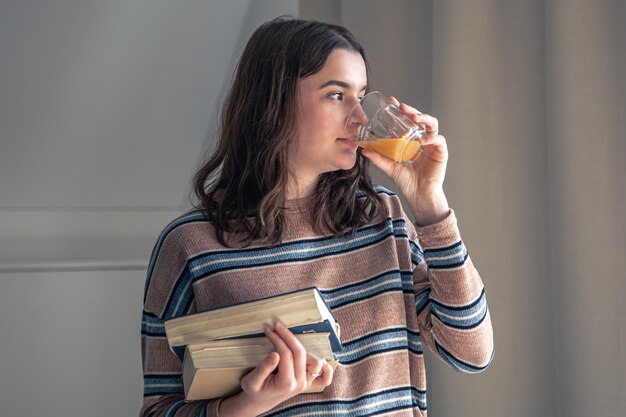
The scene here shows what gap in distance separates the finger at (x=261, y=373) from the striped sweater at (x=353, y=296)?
183 mm

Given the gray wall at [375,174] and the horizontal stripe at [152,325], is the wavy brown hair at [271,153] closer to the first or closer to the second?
the horizontal stripe at [152,325]

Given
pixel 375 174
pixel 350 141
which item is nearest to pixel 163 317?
pixel 350 141

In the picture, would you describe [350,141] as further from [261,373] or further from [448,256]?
[261,373]

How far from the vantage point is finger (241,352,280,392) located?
930 millimetres

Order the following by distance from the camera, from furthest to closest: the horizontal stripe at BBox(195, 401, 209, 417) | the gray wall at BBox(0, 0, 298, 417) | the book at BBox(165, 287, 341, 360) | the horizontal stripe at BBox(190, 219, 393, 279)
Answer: the gray wall at BBox(0, 0, 298, 417), the horizontal stripe at BBox(190, 219, 393, 279), the horizontal stripe at BBox(195, 401, 209, 417), the book at BBox(165, 287, 341, 360)

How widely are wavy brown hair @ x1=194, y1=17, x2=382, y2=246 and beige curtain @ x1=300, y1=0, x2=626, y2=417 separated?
37 cm

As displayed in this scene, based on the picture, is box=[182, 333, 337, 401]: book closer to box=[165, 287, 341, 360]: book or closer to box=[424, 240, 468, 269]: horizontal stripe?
box=[165, 287, 341, 360]: book

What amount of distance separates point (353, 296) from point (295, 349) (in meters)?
0.28

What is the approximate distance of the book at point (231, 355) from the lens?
948 millimetres

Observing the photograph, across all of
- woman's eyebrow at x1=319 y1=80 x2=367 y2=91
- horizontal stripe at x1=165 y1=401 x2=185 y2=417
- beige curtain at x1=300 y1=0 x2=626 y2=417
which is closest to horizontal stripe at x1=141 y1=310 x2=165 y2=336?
horizontal stripe at x1=165 y1=401 x2=185 y2=417
